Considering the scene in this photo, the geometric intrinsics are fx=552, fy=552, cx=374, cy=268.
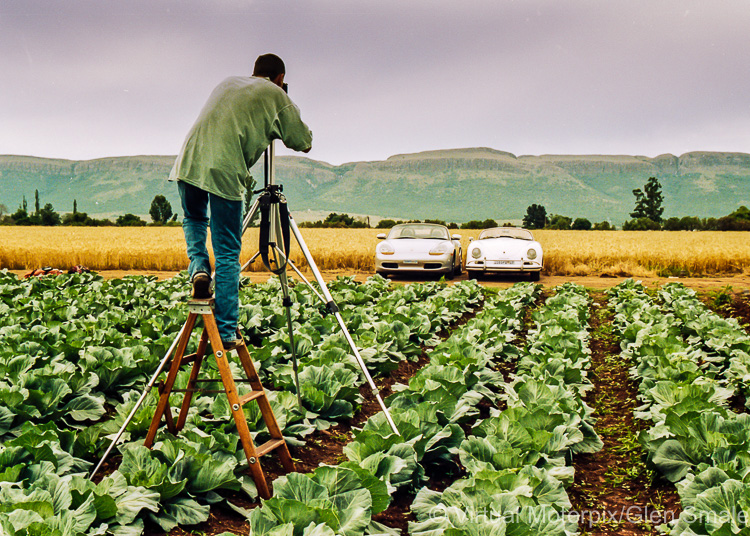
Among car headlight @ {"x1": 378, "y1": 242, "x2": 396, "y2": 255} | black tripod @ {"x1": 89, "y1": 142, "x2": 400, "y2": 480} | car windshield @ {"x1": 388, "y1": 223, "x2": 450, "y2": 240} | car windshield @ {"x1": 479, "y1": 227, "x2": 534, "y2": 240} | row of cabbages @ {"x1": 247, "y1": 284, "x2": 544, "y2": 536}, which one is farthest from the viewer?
car windshield @ {"x1": 388, "y1": 223, "x2": 450, "y2": 240}

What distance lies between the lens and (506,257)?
1459 centimetres

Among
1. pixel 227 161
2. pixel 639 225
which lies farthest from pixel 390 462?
pixel 639 225

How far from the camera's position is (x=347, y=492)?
8.12 feet

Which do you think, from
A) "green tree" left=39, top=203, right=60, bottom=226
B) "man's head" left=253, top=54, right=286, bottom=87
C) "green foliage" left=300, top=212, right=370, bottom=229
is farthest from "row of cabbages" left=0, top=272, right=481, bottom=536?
"green tree" left=39, top=203, right=60, bottom=226

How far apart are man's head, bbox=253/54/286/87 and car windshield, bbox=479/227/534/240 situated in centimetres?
1299

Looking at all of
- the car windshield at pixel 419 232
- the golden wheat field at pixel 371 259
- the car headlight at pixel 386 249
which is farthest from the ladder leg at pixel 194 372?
the golden wheat field at pixel 371 259

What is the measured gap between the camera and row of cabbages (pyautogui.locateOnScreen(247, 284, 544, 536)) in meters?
2.23

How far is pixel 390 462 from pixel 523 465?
0.78 meters

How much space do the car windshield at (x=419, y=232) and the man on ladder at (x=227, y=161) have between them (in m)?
12.8

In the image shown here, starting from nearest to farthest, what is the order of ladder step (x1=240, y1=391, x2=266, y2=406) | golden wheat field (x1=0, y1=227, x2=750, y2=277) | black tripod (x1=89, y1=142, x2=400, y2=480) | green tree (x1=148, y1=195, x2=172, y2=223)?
1. ladder step (x1=240, y1=391, x2=266, y2=406)
2. black tripod (x1=89, y1=142, x2=400, y2=480)
3. golden wheat field (x1=0, y1=227, x2=750, y2=277)
4. green tree (x1=148, y1=195, x2=172, y2=223)

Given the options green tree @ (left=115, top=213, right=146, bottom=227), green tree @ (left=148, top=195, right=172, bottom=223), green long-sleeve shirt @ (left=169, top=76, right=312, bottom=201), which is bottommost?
green long-sleeve shirt @ (left=169, top=76, right=312, bottom=201)

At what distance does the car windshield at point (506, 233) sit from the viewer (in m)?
15.7

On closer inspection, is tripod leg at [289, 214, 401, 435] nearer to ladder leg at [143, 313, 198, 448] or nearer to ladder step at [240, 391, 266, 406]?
ladder step at [240, 391, 266, 406]

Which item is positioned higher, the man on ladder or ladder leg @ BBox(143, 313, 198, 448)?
the man on ladder
